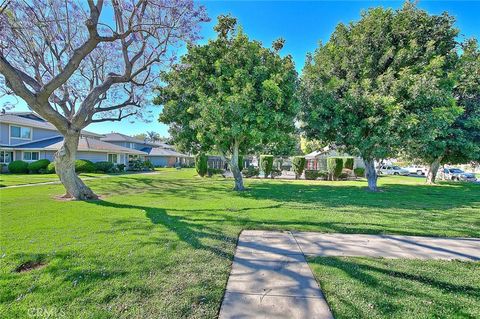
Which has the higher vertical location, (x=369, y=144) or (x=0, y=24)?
(x=0, y=24)

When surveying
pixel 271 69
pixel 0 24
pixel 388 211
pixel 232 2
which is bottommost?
pixel 388 211

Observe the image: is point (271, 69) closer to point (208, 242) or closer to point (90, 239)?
point (208, 242)

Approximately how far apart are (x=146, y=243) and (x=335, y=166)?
21.5m

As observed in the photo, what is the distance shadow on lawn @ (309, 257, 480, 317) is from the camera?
2921 millimetres

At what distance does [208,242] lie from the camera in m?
4.99

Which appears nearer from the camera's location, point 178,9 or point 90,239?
point 90,239

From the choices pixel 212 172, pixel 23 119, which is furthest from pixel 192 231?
pixel 23 119

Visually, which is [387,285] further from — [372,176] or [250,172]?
[250,172]

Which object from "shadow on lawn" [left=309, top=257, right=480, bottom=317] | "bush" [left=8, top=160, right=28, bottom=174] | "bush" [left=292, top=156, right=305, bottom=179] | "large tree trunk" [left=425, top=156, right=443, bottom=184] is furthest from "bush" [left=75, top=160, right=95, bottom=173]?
"large tree trunk" [left=425, top=156, right=443, bottom=184]

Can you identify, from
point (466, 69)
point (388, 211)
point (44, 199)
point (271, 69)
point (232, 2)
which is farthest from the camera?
point (466, 69)

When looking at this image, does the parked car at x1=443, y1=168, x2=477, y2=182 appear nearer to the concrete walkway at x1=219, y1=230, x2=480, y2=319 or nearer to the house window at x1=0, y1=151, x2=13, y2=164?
the concrete walkway at x1=219, y1=230, x2=480, y2=319

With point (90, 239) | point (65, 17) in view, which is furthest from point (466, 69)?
point (65, 17)

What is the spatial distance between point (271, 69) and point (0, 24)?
11769 mm

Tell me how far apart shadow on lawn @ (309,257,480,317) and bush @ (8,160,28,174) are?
2869 cm
